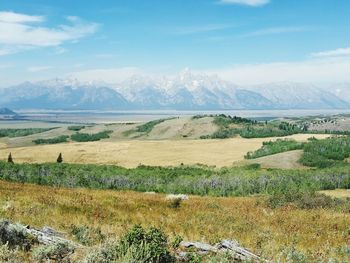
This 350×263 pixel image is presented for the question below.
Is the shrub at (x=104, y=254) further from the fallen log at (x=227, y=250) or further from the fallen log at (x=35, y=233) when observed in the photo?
the fallen log at (x=227, y=250)

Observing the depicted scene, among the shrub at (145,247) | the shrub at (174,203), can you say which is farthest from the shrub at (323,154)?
the shrub at (145,247)

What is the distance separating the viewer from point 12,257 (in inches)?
396

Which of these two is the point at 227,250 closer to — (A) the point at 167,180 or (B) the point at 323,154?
(A) the point at 167,180

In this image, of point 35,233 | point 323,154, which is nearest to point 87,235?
point 35,233

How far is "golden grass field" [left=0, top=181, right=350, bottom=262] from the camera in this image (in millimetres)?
16484

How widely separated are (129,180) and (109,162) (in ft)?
273

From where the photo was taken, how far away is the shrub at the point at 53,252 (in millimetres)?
10797

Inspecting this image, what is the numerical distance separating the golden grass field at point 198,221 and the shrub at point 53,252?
13.6 ft

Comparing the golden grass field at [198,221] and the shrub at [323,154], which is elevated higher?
the golden grass field at [198,221]

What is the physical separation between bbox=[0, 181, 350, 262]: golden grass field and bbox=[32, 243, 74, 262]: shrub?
4136mm

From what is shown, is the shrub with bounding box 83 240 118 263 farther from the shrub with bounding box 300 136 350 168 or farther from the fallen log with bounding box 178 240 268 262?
the shrub with bounding box 300 136 350 168

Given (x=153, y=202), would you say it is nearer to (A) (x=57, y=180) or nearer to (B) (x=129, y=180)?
(A) (x=57, y=180)

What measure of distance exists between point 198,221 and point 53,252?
10.8 meters

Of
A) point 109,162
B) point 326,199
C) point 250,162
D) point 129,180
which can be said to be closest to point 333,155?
point 250,162
